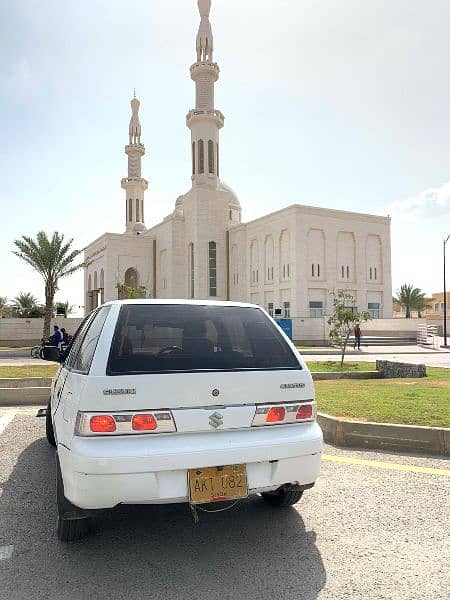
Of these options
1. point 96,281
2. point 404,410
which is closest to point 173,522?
point 404,410

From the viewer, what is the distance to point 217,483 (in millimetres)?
3172

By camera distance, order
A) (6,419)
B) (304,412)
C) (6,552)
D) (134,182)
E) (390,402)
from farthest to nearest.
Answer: (134,182) → (6,419) → (390,402) → (304,412) → (6,552)

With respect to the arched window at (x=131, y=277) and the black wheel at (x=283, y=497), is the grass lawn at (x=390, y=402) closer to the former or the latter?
the black wheel at (x=283, y=497)

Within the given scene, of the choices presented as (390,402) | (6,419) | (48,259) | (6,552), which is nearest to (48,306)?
(48,259)

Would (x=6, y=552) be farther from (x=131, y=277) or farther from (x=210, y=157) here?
(x=131, y=277)

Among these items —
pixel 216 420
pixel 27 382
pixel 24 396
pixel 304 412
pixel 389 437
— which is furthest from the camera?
pixel 27 382

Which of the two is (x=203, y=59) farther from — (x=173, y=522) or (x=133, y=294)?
(x=173, y=522)

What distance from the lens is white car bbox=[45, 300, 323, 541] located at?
3.05m

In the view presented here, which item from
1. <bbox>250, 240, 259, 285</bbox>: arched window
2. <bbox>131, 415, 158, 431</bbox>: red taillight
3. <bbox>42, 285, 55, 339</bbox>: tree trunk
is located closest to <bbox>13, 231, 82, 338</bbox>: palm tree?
<bbox>42, 285, 55, 339</bbox>: tree trunk

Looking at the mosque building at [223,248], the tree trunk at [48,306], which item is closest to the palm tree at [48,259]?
the tree trunk at [48,306]

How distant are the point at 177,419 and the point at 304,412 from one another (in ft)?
3.11

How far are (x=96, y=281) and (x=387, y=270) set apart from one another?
130 feet

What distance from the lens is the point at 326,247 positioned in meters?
49.8

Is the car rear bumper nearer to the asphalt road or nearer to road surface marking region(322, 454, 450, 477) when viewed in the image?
the asphalt road
